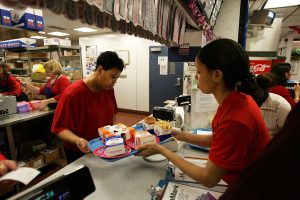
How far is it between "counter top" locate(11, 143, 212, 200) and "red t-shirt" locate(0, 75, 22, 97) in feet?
10.5

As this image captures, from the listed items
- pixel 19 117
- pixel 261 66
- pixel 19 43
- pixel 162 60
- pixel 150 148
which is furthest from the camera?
pixel 19 43

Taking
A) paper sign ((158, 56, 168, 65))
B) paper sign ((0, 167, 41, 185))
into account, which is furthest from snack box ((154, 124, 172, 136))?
paper sign ((158, 56, 168, 65))

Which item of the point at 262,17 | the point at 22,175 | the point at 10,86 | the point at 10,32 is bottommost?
the point at 10,86

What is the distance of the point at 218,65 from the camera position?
2.69 feet

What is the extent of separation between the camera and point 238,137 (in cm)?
73

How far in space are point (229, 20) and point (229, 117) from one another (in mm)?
2411

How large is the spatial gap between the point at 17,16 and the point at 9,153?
1.97 meters

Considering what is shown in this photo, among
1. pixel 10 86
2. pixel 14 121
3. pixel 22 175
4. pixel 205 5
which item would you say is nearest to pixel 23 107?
pixel 14 121

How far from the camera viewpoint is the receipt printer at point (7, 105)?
100 inches

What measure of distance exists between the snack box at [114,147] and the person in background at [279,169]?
86 centimetres

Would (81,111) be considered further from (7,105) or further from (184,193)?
(7,105)

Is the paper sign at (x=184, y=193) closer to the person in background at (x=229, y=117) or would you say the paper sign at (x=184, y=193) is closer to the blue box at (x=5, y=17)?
the person in background at (x=229, y=117)

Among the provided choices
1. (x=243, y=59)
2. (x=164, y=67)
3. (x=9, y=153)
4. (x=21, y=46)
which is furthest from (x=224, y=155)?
(x=21, y=46)

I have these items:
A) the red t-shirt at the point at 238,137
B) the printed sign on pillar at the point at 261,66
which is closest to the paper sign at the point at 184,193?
the red t-shirt at the point at 238,137
